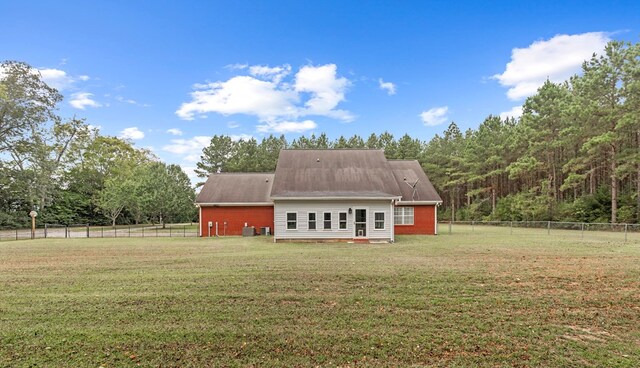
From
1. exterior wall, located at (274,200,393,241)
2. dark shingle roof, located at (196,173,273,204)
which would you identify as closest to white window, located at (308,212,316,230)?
exterior wall, located at (274,200,393,241)

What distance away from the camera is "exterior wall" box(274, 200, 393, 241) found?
1781 centimetres

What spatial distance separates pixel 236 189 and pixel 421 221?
13.0 metres

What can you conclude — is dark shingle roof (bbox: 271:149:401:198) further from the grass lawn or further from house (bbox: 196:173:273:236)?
the grass lawn

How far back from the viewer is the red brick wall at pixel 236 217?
74.5ft

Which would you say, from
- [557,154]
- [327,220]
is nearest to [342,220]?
[327,220]

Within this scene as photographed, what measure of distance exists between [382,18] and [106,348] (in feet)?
70.3

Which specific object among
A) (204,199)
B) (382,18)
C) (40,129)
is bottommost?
(204,199)

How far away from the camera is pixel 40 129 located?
109 feet

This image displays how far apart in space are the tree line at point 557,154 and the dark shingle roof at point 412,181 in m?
13.1

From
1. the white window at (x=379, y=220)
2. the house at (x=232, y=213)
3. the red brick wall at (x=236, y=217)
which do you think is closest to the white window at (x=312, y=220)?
the white window at (x=379, y=220)

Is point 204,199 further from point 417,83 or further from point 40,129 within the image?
point 40,129

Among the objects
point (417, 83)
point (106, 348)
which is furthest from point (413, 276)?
point (417, 83)

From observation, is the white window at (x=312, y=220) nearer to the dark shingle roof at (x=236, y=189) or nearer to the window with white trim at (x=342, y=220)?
the window with white trim at (x=342, y=220)

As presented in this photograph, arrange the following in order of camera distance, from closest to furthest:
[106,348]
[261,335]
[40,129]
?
[106,348] < [261,335] < [40,129]
